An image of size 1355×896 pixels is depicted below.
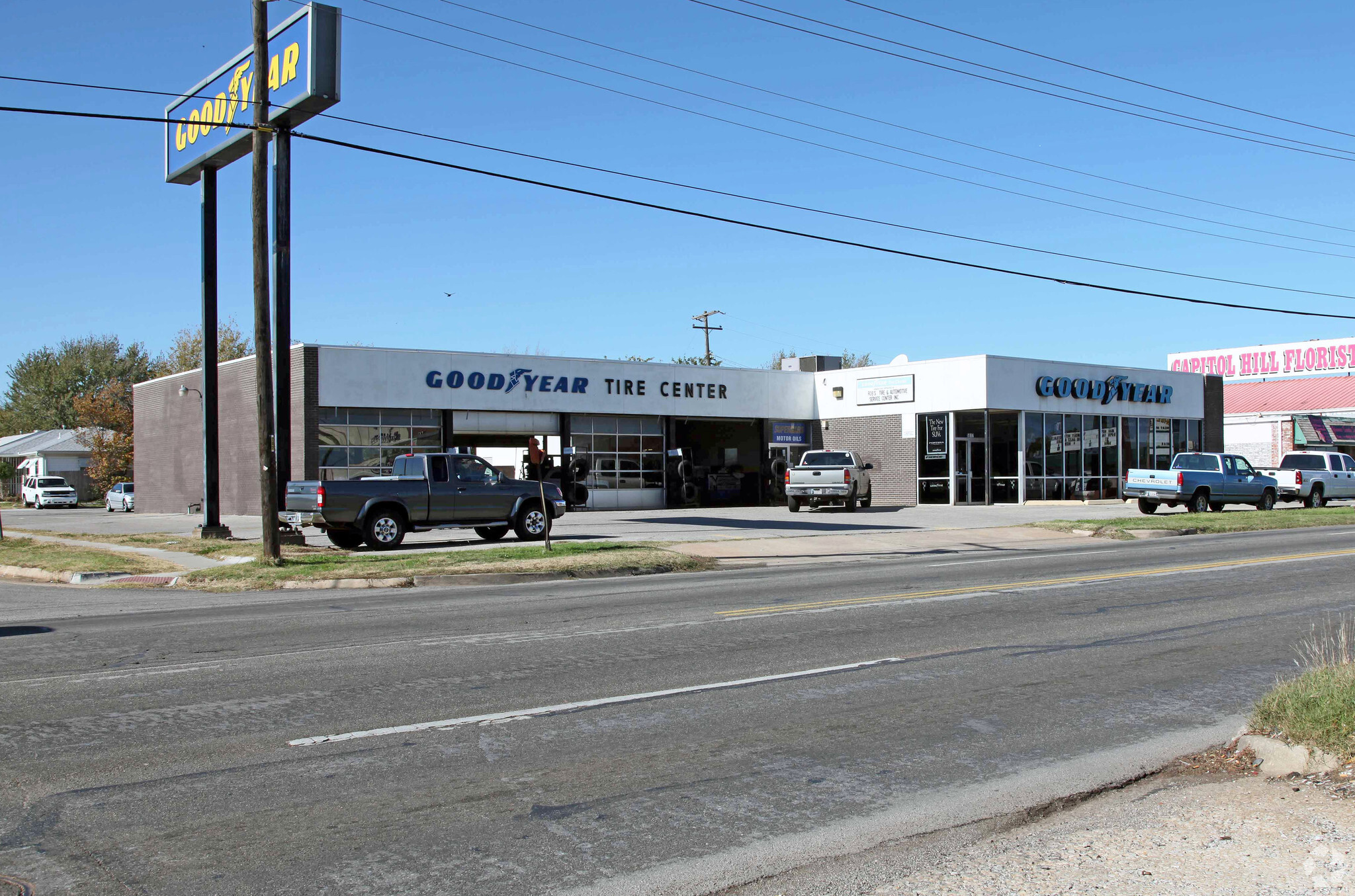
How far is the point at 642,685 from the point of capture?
795 cm

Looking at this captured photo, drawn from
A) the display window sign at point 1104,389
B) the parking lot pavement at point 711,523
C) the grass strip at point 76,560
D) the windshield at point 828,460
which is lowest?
the parking lot pavement at point 711,523

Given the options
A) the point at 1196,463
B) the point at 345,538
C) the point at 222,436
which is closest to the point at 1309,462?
the point at 1196,463

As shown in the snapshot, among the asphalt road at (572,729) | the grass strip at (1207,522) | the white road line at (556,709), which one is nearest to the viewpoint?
the asphalt road at (572,729)

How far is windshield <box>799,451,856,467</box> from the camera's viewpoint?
34312 millimetres

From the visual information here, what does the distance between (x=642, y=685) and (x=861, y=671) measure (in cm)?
172

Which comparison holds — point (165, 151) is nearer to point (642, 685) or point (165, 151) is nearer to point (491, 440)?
point (491, 440)

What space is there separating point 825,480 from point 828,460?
0.86m

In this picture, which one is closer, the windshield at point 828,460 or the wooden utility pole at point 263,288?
the wooden utility pole at point 263,288

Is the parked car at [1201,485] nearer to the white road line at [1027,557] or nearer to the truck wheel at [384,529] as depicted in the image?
the white road line at [1027,557]

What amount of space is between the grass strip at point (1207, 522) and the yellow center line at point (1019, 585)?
772cm

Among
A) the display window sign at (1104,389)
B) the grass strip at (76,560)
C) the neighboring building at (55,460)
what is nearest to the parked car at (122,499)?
the neighboring building at (55,460)

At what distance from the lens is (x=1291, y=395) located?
6544 centimetres

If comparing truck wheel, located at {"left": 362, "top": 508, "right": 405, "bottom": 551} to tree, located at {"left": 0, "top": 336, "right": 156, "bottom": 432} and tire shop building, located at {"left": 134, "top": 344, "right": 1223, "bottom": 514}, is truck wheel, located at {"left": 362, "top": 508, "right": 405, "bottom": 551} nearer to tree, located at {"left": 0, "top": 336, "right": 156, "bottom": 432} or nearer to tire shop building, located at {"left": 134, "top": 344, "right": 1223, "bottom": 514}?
tire shop building, located at {"left": 134, "top": 344, "right": 1223, "bottom": 514}

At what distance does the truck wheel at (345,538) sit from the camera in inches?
857
